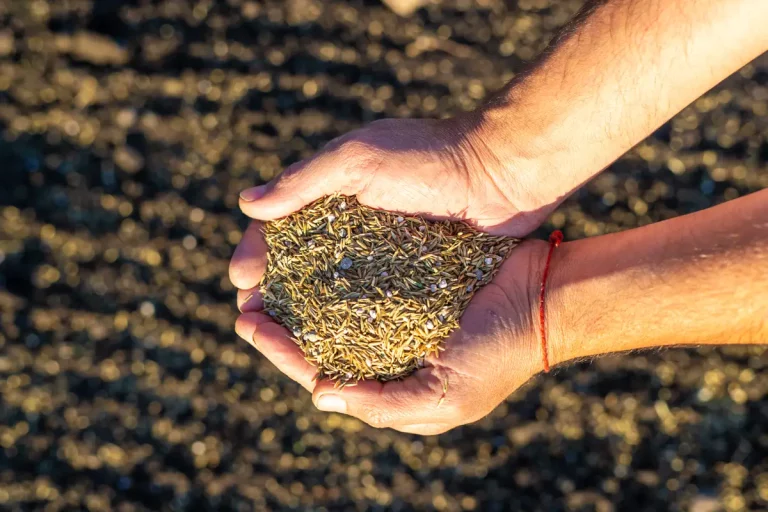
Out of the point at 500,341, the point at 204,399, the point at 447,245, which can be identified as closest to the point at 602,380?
the point at 500,341

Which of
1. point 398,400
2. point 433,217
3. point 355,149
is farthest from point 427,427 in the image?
point 355,149

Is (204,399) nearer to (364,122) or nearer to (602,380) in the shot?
(364,122)

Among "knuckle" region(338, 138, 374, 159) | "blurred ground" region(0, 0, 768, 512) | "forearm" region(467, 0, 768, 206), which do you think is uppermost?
"forearm" region(467, 0, 768, 206)

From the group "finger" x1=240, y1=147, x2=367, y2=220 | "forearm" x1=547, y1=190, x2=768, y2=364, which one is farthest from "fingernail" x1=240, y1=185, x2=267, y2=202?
"forearm" x1=547, y1=190, x2=768, y2=364

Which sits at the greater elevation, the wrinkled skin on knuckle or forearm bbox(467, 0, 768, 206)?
forearm bbox(467, 0, 768, 206)

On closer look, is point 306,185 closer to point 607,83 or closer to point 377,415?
point 377,415

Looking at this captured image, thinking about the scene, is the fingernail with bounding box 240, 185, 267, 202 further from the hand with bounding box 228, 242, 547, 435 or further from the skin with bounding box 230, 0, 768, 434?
the hand with bounding box 228, 242, 547, 435

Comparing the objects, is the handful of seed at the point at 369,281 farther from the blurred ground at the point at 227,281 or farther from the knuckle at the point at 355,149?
the blurred ground at the point at 227,281

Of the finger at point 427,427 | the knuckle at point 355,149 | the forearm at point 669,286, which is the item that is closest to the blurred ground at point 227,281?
the finger at point 427,427
